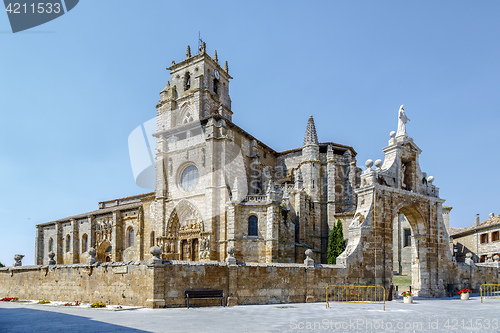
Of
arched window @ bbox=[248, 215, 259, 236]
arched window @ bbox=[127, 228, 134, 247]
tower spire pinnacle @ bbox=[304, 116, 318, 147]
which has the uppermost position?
tower spire pinnacle @ bbox=[304, 116, 318, 147]

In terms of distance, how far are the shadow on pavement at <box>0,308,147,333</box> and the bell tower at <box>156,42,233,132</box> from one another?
96.5 feet

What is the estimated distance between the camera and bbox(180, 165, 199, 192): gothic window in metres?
37.5

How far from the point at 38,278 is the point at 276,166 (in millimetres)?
28657

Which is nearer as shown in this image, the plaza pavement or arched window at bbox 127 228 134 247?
the plaza pavement

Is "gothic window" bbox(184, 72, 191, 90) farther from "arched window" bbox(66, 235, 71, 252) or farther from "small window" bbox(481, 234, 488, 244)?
"small window" bbox(481, 234, 488, 244)

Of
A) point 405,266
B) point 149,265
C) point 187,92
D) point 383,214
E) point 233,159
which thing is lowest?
point 405,266

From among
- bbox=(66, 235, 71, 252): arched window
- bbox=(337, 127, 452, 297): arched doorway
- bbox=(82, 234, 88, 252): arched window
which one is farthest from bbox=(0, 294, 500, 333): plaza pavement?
bbox=(66, 235, 71, 252): arched window

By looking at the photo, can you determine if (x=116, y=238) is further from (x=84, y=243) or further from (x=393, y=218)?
(x=393, y=218)

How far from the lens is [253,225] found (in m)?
33.3

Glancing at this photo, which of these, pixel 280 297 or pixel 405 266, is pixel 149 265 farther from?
pixel 405 266

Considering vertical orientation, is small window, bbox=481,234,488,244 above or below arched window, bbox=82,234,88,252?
above

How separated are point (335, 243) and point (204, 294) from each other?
21.0m

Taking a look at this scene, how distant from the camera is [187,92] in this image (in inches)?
1709

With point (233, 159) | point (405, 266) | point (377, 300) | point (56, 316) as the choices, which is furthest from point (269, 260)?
point (56, 316)
